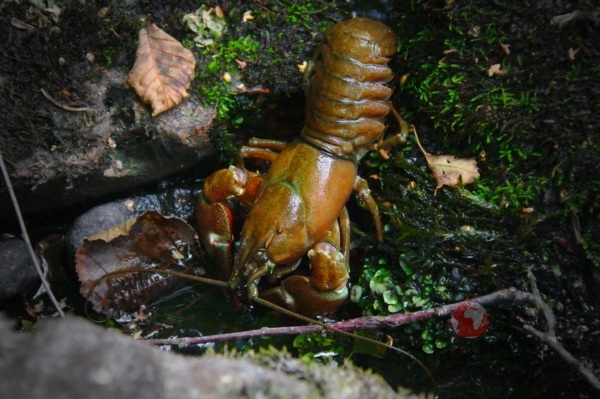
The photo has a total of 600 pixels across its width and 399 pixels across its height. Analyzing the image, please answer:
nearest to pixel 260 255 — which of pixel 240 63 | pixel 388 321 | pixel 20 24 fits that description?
pixel 388 321

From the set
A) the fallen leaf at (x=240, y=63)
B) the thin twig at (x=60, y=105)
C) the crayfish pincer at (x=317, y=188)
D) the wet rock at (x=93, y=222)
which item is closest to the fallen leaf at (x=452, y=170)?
the crayfish pincer at (x=317, y=188)

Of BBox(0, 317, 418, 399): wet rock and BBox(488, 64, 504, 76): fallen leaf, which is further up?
BBox(488, 64, 504, 76): fallen leaf

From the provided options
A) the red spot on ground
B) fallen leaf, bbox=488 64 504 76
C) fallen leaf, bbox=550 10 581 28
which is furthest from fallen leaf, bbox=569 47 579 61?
the red spot on ground

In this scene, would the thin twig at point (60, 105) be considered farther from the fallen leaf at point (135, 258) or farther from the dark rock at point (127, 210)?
the fallen leaf at point (135, 258)

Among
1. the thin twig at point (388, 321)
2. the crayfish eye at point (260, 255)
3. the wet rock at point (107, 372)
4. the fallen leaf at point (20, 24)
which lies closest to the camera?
the wet rock at point (107, 372)

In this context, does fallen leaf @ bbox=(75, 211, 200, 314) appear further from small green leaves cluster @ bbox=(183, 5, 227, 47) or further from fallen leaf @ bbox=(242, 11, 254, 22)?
fallen leaf @ bbox=(242, 11, 254, 22)

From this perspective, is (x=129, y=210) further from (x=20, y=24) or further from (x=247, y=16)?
(x=247, y=16)
